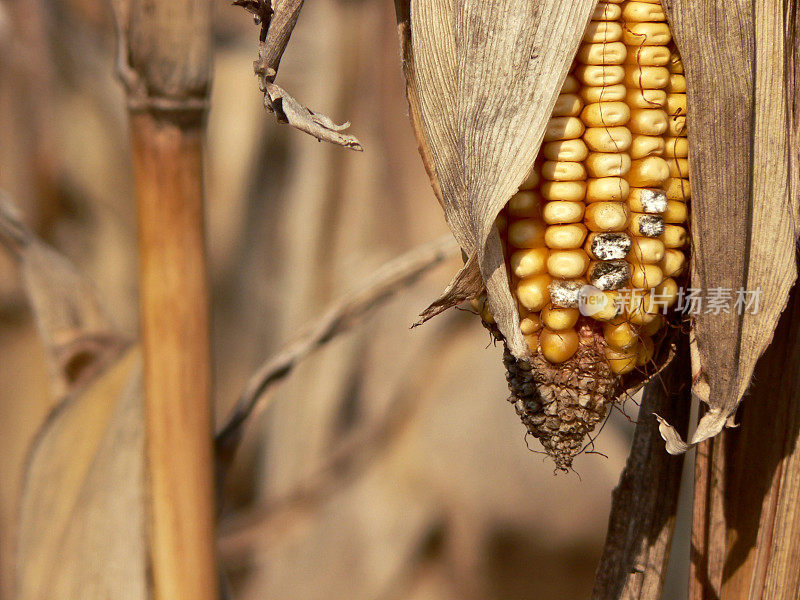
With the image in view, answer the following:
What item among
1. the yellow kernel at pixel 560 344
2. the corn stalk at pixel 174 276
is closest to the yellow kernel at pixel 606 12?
the yellow kernel at pixel 560 344

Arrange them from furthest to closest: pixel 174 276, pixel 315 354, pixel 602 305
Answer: pixel 315 354 < pixel 174 276 < pixel 602 305

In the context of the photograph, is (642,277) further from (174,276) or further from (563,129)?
Result: (174,276)

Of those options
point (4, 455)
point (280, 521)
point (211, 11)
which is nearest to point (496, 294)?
point (211, 11)

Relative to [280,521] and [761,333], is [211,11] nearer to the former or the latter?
[761,333]

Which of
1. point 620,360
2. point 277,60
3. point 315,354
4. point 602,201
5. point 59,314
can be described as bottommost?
point 315,354

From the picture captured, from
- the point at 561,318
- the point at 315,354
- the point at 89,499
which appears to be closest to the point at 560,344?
the point at 561,318

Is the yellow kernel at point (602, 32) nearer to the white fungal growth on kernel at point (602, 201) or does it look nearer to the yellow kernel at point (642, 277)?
the white fungal growth on kernel at point (602, 201)
